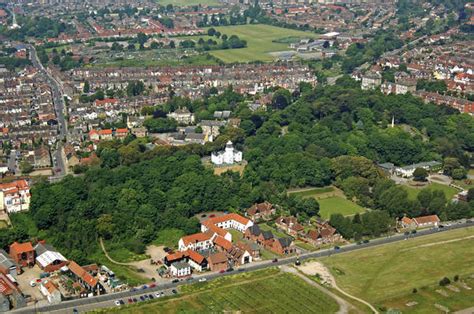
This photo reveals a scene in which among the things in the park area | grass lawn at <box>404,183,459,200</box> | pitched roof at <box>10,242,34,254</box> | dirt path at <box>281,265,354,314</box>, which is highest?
pitched roof at <box>10,242,34,254</box>

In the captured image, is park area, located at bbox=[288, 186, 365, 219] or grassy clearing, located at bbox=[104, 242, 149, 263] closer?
grassy clearing, located at bbox=[104, 242, 149, 263]

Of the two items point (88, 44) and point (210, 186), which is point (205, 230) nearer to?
point (210, 186)

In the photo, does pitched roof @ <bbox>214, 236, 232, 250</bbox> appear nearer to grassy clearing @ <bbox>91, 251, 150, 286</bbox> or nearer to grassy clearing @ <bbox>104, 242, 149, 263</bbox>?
grassy clearing @ <bbox>104, 242, 149, 263</bbox>

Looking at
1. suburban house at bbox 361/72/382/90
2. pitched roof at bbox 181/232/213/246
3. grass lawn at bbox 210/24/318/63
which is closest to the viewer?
pitched roof at bbox 181/232/213/246

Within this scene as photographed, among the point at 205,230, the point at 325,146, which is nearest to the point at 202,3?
the point at 325,146

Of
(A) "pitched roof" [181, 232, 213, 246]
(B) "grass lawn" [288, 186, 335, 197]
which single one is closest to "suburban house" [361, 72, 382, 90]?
(B) "grass lawn" [288, 186, 335, 197]
